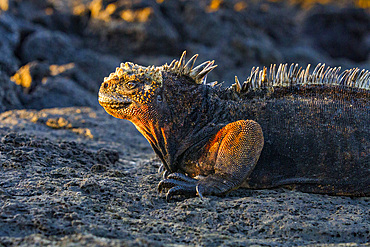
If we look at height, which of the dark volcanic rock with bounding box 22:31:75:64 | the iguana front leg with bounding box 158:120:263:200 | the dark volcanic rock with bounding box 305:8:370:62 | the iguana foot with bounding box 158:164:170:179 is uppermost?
the dark volcanic rock with bounding box 305:8:370:62

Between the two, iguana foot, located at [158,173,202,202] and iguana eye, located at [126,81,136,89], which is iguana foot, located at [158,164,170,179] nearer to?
iguana foot, located at [158,173,202,202]

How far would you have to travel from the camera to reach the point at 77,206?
267 centimetres

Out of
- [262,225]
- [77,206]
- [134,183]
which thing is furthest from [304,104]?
A: [77,206]

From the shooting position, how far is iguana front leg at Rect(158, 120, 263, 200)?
10.4 ft

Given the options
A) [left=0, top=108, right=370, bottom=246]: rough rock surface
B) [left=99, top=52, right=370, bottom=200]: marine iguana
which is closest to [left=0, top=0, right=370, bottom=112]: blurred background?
[left=0, top=108, right=370, bottom=246]: rough rock surface

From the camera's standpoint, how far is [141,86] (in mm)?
3492

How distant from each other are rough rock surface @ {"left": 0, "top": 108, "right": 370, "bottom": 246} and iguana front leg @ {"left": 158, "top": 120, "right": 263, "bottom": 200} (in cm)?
11

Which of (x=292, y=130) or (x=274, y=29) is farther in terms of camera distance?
(x=274, y=29)

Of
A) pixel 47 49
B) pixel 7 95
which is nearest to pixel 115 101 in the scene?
pixel 7 95

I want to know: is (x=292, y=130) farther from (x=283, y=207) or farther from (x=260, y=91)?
(x=283, y=207)

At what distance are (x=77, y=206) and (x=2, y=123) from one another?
11.1ft

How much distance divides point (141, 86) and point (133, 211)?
3.94ft

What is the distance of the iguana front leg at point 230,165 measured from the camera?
316 centimetres

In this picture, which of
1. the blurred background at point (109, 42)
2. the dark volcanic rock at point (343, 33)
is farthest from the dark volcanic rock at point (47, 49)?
the dark volcanic rock at point (343, 33)
